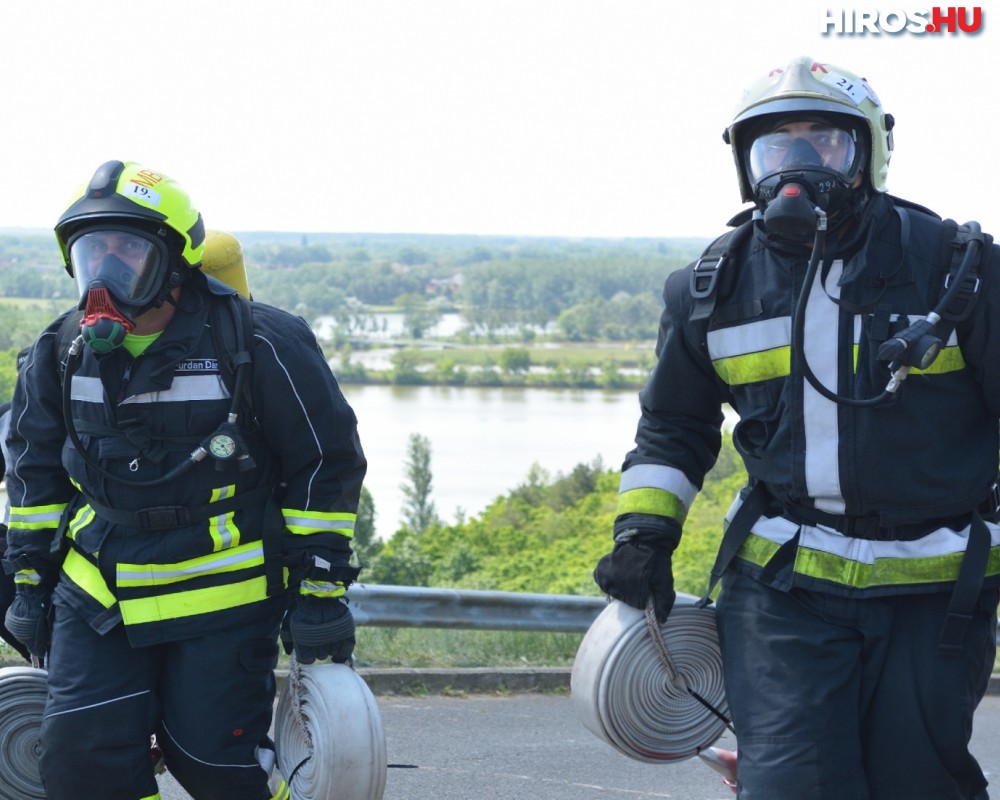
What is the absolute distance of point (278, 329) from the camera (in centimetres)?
368

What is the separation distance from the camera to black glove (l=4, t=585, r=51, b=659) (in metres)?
3.74

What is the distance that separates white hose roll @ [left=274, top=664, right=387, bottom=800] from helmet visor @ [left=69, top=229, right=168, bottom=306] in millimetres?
1047

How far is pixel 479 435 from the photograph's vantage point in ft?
411

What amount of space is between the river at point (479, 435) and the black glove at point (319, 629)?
282 feet

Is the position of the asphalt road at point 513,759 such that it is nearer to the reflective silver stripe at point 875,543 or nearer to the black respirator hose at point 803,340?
the reflective silver stripe at point 875,543

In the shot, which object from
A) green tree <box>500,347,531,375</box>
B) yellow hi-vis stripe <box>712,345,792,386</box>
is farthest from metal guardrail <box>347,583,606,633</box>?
green tree <box>500,347,531,375</box>

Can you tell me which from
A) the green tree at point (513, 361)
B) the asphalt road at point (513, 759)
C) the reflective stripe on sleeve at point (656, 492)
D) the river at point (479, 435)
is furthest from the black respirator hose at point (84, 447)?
the green tree at point (513, 361)

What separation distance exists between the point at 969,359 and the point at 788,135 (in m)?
0.68

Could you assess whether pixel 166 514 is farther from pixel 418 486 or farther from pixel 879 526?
pixel 418 486

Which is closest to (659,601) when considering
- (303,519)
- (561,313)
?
(303,519)

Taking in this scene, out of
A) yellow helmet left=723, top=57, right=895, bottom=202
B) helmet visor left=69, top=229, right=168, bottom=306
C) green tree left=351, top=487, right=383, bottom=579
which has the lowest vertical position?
Answer: green tree left=351, top=487, right=383, bottom=579

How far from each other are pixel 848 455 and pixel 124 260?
6.02 ft

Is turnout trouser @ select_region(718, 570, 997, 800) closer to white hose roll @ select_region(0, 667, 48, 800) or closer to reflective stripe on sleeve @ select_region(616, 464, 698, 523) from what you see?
reflective stripe on sleeve @ select_region(616, 464, 698, 523)

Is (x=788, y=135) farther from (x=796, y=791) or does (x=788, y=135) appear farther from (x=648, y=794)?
(x=648, y=794)
